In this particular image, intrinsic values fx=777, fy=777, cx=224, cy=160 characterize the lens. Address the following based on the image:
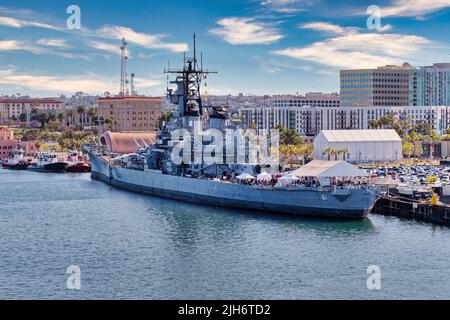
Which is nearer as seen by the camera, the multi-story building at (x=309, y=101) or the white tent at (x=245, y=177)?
the white tent at (x=245, y=177)

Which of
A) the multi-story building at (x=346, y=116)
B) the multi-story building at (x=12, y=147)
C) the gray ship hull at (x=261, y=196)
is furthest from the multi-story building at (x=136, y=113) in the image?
the gray ship hull at (x=261, y=196)

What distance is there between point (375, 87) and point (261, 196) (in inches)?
3668

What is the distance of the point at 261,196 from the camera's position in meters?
45.7

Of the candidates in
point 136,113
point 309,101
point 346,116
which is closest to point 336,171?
point 346,116

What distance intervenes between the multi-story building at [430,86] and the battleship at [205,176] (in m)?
85.2

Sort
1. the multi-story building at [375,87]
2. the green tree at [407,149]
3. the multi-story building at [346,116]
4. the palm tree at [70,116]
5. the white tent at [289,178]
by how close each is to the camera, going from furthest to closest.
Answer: the palm tree at [70,116]
the multi-story building at [375,87]
the multi-story building at [346,116]
the green tree at [407,149]
the white tent at [289,178]

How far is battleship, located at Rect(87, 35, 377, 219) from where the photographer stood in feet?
138

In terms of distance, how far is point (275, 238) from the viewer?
36438 mm

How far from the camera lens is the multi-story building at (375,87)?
442ft

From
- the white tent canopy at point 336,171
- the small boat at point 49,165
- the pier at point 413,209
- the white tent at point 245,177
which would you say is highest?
the white tent canopy at point 336,171

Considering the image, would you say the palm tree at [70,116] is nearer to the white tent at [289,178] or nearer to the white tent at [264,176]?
the white tent at [264,176]
